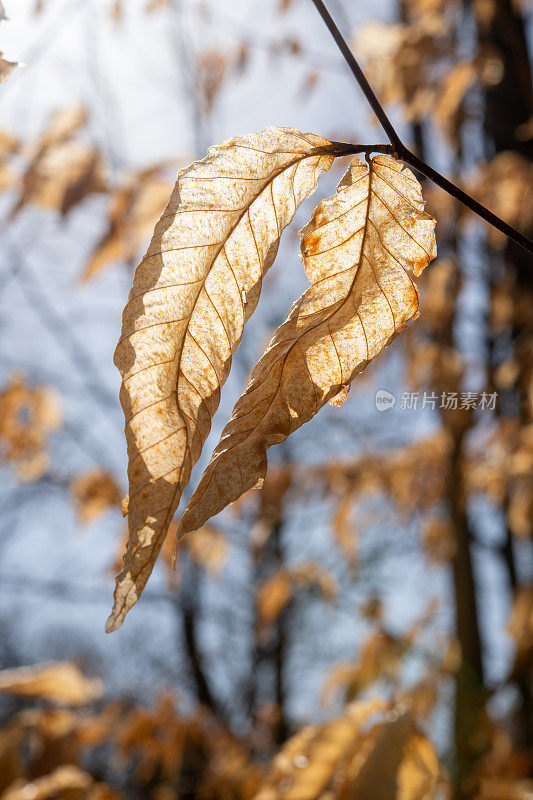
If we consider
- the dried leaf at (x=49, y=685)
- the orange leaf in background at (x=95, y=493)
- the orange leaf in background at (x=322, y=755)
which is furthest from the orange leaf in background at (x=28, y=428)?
the orange leaf in background at (x=322, y=755)

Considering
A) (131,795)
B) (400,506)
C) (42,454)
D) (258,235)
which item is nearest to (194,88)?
(42,454)

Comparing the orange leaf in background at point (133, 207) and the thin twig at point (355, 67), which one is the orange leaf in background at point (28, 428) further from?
the thin twig at point (355, 67)

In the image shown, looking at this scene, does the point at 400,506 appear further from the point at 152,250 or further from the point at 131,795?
the point at 131,795

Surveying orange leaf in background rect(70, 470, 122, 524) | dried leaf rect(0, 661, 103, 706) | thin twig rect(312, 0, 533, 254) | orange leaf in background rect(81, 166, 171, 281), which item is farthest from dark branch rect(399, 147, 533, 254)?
orange leaf in background rect(70, 470, 122, 524)

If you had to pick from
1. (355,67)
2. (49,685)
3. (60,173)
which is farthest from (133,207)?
(355,67)

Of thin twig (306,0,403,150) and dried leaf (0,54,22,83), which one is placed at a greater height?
dried leaf (0,54,22,83)

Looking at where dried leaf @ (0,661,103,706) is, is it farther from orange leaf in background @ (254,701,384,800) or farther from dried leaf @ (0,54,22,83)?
dried leaf @ (0,54,22,83)
